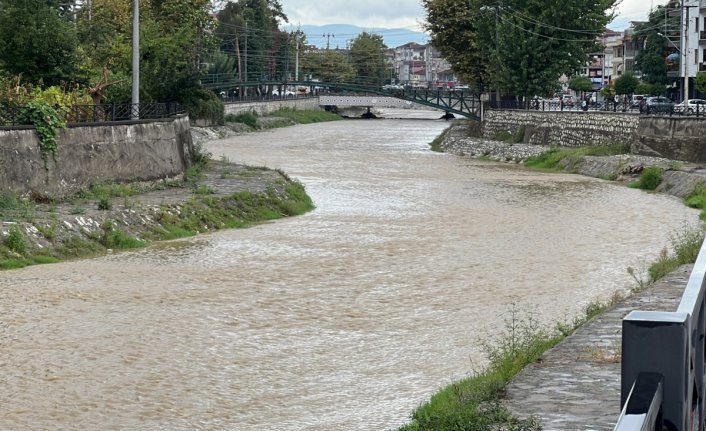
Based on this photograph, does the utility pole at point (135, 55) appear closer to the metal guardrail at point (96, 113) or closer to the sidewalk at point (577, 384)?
the metal guardrail at point (96, 113)

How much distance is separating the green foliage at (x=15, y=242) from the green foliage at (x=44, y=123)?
18.7 ft

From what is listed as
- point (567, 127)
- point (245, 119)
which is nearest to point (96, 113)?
point (567, 127)

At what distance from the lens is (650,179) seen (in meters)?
44.3

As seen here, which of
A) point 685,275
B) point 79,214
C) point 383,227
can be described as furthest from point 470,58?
point 685,275

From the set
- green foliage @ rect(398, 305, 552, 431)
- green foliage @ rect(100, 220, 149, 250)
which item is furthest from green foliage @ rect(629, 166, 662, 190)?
green foliage @ rect(398, 305, 552, 431)

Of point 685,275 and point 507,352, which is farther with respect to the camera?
point 685,275

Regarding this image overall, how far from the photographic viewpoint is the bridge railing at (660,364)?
3.76m

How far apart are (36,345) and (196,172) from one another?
23804mm

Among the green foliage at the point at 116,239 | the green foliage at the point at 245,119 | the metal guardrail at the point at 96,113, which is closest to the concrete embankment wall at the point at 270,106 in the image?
the green foliage at the point at 245,119

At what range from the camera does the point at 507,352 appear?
1424cm

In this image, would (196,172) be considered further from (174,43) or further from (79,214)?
(79,214)

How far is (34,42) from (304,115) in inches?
3042

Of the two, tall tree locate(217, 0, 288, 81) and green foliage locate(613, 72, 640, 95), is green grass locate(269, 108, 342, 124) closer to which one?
tall tree locate(217, 0, 288, 81)

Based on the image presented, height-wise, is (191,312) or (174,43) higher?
(174,43)
